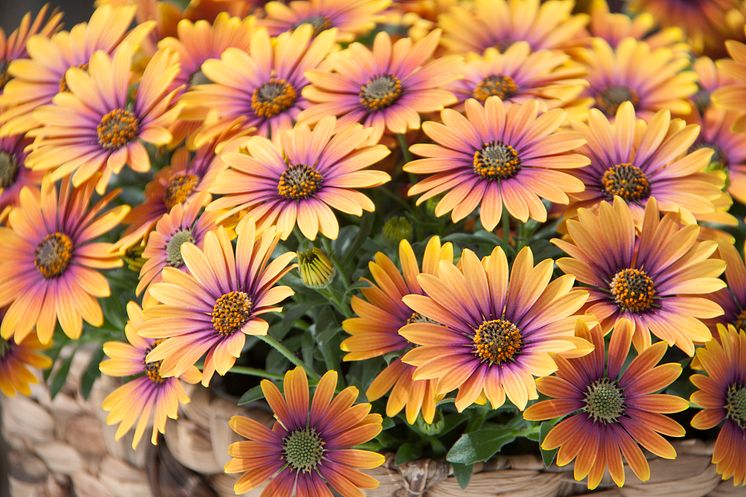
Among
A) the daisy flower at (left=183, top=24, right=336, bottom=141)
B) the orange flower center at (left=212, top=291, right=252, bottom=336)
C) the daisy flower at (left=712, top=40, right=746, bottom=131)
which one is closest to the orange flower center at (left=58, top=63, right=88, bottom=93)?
the daisy flower at (left=183, top=24, right=336, bottom=141)

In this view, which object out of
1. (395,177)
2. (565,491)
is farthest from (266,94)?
(565,491)

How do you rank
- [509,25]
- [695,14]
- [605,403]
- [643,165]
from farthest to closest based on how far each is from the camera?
1. [695,14]
2. [509,25]
3. [643,165]
4. [605,403]

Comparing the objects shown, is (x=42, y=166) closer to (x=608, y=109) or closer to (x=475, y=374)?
(x=475, y=374)

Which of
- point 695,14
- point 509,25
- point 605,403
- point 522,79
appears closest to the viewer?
point 605,403

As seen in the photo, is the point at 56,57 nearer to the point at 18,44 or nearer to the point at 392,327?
the point at 18,44

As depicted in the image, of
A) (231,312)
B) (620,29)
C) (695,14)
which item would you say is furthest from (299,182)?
(695,14)
